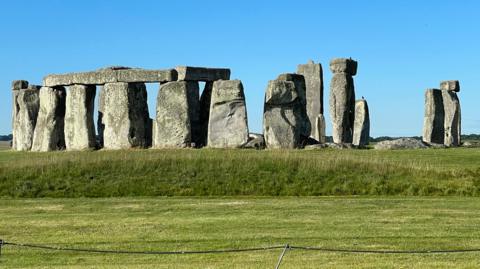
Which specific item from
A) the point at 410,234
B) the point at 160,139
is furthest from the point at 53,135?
the point at 410,234

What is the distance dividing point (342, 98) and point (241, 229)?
2128 centimetres

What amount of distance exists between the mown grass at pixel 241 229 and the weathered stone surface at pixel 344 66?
16.0 meters

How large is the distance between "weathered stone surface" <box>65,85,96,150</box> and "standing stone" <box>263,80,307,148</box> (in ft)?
21.3

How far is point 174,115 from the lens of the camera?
32.5m

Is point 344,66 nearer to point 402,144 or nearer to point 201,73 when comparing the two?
point 402,144

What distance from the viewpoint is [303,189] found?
69.7 feet

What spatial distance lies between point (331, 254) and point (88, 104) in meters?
22.4

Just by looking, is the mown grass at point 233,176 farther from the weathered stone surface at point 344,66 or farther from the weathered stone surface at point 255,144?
the weathered stone surface at point 344,66

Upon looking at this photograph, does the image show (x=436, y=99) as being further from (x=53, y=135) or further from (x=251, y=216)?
(x=251, y=216)

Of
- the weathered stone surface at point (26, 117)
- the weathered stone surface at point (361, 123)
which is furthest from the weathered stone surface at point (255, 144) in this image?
the weathered stone surface at point (26, 117)

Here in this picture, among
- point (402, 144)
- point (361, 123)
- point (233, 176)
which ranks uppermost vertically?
point (361, 123)

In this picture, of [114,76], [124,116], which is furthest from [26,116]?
[124,116]

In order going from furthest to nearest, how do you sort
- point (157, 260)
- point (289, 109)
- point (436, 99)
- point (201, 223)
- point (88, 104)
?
point (436, 99), point (88, 104), point (289, 109), point (201, 223), point (157, 260)

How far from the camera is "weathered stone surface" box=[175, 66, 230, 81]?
32.4 m
